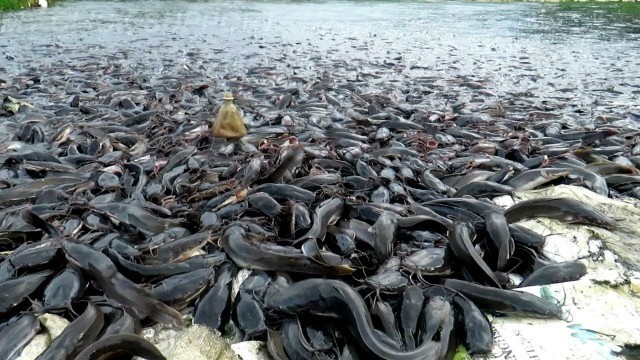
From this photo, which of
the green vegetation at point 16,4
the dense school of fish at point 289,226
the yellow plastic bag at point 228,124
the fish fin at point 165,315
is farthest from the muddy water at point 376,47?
the fish fin at point 165,315

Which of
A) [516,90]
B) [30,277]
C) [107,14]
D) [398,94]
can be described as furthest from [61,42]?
[30,277]

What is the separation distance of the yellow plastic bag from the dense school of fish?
17cm

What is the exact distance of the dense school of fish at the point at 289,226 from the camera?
332 cm

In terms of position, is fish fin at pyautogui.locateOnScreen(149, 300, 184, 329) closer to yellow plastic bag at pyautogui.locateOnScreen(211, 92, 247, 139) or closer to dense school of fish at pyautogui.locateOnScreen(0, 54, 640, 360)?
dense school of fish at pyautogui.locateOnScreen(0, 54, 640, 360)

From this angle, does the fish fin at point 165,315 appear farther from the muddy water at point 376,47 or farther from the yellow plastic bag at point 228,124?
the muddy water at point 376,47

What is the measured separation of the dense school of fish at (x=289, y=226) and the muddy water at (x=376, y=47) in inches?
153

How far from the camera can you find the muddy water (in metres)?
12.2

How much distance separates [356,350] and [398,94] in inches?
330

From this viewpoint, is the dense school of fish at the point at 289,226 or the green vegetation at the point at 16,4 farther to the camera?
the green vegetation at the point at 16,4

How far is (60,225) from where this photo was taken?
15.1ft

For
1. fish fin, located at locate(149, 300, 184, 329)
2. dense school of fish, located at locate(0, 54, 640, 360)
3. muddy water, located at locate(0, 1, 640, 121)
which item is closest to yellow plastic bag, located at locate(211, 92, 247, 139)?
dense school of fish, located at locate(0, 54, 640, 360)

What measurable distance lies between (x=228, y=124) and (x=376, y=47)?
12.0 meters

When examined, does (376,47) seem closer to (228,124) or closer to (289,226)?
(228,124)

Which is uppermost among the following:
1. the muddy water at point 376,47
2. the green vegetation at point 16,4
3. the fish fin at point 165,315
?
the green vegetation at point 16,4
